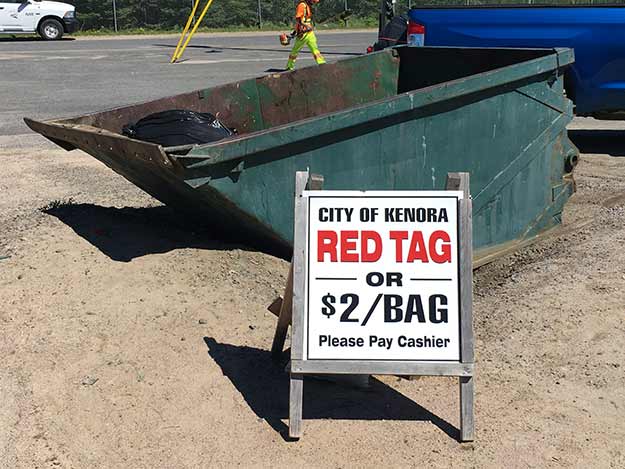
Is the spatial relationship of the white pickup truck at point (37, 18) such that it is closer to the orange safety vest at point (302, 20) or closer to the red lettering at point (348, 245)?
the orange safety vest at point (302, 20)

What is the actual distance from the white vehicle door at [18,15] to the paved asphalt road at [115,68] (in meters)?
0.46

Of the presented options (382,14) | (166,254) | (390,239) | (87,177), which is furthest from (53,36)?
(390,239)

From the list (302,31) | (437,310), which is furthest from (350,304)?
(302,31)

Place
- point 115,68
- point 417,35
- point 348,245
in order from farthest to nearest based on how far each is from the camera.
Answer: point 115,68, point 417,35, point 348,245

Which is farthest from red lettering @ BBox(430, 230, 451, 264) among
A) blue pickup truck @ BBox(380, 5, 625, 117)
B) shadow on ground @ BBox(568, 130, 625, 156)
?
shadow on ground @ BBox(568, 130, 625, 156)

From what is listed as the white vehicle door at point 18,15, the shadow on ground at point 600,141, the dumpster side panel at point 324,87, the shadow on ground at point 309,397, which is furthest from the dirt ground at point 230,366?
the white vehicle door at point 18,15

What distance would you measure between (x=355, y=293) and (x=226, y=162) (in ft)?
4.67

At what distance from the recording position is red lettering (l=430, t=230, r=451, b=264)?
429cm

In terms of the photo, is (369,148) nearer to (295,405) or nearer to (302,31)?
(295,405)

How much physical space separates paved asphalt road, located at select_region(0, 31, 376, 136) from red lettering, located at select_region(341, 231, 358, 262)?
837cm

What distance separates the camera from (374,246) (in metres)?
4.30

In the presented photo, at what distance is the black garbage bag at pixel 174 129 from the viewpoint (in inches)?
248

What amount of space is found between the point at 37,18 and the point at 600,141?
21957 mm

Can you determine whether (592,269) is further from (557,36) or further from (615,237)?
(557,36)
